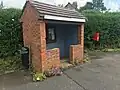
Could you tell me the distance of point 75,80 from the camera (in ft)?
22.0

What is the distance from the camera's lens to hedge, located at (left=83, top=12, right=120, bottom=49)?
13.2 m

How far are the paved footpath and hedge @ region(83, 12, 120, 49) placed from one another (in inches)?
200

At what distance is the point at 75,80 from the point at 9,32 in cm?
496

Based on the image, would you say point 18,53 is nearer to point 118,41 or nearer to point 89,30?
point 89,30

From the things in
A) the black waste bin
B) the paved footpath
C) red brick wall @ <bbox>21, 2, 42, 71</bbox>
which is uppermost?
red brick wall @ <bbox>21, 2, 42, 71</bbox>

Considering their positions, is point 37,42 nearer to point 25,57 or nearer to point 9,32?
point 25,57

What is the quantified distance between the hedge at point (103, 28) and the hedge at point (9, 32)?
17.8 ft

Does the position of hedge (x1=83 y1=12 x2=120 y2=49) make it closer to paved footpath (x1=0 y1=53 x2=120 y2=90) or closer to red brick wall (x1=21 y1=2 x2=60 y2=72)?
paved footpath (x1=0 y1=53 x2=120 y2=90)

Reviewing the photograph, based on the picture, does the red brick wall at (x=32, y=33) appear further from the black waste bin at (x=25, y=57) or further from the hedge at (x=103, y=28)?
the hedge at (x=103, y=28)

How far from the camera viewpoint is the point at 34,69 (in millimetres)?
7734

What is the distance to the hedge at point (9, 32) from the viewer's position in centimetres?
949

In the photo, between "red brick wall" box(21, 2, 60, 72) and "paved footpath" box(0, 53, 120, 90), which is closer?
"paved footpath" box(0, 53, 120, 90)

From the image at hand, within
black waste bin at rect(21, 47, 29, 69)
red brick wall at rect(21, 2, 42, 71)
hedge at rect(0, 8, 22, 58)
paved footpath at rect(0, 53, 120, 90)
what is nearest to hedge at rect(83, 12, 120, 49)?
paved footpath at rect(0, 53, 120, 90)

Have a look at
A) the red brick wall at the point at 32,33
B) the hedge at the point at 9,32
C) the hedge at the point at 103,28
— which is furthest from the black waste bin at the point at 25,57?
the hedge at the point at 103,28
